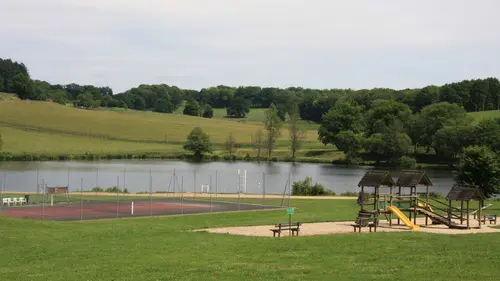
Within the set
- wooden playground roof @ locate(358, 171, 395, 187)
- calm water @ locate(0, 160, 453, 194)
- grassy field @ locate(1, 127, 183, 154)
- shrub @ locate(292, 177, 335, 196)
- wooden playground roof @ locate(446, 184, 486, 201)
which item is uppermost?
wooden playground roof @ locate(358, 171, 395, 187)

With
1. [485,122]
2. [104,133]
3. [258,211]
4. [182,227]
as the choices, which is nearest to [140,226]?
[182,227]

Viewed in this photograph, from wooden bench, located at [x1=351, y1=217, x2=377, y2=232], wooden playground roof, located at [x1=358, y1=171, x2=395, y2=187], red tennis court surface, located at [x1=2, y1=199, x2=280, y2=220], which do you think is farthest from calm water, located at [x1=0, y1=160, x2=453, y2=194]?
wooden bench, located at [x1=351, y1=217, x2=377, y2=232]

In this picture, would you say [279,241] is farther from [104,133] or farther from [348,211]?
[104,133]

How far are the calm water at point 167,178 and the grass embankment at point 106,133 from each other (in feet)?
58.0

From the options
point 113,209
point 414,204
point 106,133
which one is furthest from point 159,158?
point 414,204

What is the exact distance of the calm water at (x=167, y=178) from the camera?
235 feet

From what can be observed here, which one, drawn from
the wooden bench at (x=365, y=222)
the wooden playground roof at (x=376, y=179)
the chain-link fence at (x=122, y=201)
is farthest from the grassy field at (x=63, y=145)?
the wooden bench at (x=365, y=222)

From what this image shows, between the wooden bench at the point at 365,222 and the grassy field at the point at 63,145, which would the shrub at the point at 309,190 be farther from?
the grassy field at the point at 63,145

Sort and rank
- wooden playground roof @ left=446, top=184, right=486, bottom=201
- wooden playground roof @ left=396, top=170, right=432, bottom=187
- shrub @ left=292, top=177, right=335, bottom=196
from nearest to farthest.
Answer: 1. wooden playground roof @ left=446, top=184, right=486, bottom=201
2. wooden playground roof @ left=396, top=170, right=432, bottom=187
3. shrub @ left=292, top=177, right=335, bottom=196

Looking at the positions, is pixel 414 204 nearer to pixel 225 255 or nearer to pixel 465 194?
pixel 465 194

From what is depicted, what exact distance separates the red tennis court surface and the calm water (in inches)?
348

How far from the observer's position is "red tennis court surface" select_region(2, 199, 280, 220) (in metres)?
42.0

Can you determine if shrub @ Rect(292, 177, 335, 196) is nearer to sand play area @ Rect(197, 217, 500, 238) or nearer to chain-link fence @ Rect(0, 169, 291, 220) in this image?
chain-link fence @ Rect(0, 169, 291, 220)

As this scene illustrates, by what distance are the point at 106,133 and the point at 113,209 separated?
104m
